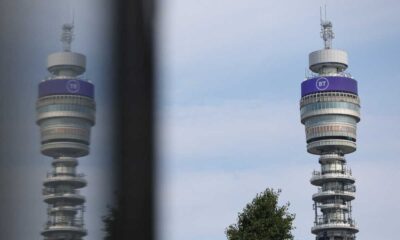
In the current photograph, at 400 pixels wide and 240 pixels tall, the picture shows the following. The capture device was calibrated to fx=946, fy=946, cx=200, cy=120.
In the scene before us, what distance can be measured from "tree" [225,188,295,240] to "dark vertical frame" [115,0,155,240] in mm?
32591

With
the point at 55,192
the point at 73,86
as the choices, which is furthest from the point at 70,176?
the point at 73,86

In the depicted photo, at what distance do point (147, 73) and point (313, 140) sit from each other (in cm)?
12669

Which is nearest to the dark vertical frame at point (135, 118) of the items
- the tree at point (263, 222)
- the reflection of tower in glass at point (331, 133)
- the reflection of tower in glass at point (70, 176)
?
the reflection of tower in glass at point (70, 176)

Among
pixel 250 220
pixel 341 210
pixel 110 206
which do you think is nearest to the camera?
pixel 110 206

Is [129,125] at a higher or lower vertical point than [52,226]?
higher

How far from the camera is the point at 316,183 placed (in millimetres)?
127750

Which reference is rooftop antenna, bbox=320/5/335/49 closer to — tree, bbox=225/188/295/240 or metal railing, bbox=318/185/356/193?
metal railing, bbox=318/185/356/193

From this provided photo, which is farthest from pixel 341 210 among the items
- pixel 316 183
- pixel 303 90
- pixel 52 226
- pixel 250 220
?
pixel 52 226

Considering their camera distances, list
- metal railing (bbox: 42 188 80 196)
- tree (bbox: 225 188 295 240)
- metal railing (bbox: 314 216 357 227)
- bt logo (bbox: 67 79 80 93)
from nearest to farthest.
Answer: metal railing (bbox: 42 188 80 196) → bt logo (bbox: 67 79 80 93) → tree (bbox: 225 188 295 240) → metal railing (bbox: 314 216 357 227)

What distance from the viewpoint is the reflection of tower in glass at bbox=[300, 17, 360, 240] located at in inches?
4948

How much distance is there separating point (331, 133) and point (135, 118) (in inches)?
4963

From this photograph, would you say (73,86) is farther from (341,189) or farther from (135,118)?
(341,189)

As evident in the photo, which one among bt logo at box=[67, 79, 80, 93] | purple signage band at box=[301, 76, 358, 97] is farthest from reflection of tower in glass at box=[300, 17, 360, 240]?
bt logo at box=[67, 79, 80, 93]

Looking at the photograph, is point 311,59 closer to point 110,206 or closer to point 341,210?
point 341,210
